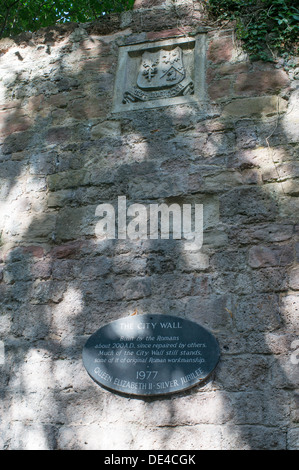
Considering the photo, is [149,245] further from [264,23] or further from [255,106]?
[264,23]

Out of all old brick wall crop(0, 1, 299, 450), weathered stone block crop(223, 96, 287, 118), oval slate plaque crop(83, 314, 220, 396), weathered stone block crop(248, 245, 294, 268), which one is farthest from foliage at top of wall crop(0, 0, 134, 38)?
oval slate plaque crop(83, 314, 220, 396)

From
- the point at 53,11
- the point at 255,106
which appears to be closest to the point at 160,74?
the point at 255,106

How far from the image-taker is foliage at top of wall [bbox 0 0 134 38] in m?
6.34

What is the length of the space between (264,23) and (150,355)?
2506mm

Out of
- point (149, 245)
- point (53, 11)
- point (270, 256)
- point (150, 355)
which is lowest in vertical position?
point (150, 355)

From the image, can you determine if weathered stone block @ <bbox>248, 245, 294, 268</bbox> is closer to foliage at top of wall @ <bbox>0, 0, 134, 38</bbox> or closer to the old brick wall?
the old brick wall

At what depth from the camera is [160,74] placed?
338 centimetres

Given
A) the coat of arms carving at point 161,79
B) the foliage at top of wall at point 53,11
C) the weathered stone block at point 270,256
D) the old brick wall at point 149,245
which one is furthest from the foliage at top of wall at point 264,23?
the foliage at top of wall at point 53,11

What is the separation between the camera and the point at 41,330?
2787 mm

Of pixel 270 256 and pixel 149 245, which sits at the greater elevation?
pixel 149 245

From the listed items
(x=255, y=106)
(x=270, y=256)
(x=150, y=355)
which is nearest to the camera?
(x=150, y=355)

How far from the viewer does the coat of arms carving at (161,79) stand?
331cm

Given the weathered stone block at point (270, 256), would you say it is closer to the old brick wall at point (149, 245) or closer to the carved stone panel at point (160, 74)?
the old brick wall at point (149, 245)
